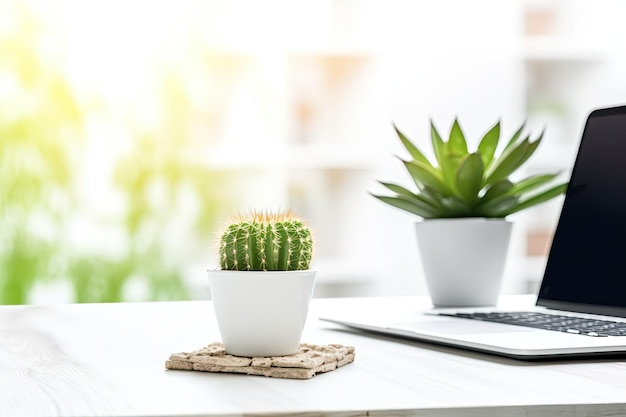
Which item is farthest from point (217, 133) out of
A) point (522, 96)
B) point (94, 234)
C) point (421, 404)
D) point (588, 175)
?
point (421, 404)

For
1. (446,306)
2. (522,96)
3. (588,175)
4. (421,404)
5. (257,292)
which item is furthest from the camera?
(522,96)

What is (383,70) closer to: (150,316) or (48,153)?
(48,153)

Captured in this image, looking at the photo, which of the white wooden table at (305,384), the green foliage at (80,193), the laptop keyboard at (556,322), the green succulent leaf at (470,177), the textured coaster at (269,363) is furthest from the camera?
the green foliage at (80,193)

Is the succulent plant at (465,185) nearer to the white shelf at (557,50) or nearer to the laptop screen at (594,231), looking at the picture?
the laptop screen at (594,231)

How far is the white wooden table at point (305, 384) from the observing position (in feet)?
2.15

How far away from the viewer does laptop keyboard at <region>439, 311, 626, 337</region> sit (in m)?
0.97

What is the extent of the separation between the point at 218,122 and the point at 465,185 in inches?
84.1

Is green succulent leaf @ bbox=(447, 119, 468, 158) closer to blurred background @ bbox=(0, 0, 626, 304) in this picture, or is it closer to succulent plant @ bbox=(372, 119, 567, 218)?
succulent plant @ bbox=(372, 119, 567, 218)

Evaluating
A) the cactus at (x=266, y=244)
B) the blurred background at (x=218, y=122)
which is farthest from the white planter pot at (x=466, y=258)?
the blurred background at (x=218, y=122)

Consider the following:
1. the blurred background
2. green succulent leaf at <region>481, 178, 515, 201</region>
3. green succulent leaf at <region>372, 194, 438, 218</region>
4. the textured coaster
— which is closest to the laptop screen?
green succulent leaf at <region>481, 178, 515, 201</region>

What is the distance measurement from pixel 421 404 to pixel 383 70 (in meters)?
2.84

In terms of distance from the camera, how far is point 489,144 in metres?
1.41

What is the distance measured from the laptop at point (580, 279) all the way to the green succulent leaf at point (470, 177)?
0.13 meters

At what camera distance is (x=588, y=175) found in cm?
128
